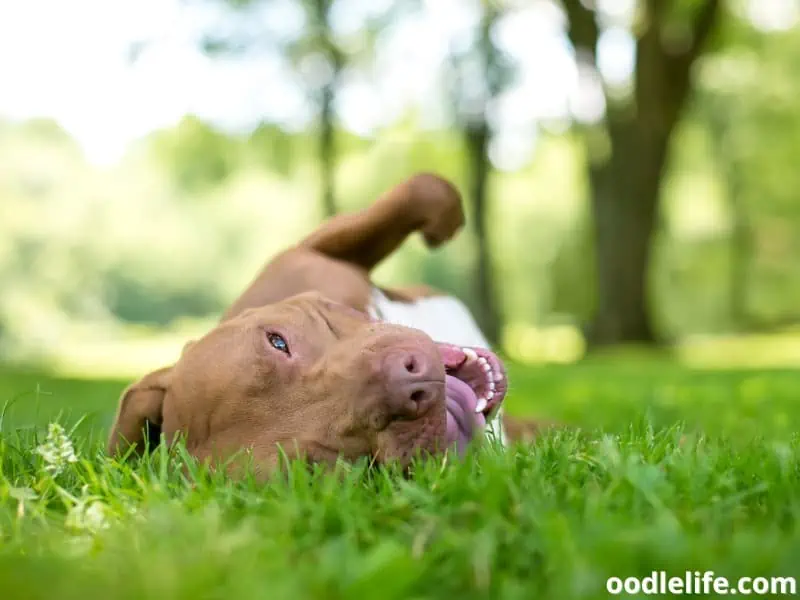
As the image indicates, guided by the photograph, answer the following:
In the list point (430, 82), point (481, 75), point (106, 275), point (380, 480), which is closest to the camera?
point (380, 480)

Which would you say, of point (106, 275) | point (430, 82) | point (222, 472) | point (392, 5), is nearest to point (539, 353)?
point (430, 82)

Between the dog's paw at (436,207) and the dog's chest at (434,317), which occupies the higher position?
the dog's paw at (436,207)

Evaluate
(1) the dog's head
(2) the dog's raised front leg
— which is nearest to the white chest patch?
(2) the dog's raised front leg

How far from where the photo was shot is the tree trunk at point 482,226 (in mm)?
19078

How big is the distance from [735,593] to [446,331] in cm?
283

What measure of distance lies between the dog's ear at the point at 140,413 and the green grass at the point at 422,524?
0.98ft

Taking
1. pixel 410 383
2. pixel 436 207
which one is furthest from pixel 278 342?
pixel 436 207

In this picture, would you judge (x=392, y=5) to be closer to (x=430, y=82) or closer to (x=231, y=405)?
(x=430, y=82)

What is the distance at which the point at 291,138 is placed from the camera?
22.4 metres

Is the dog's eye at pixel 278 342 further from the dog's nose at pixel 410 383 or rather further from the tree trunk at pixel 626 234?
the tree trunk at pixel 626 234

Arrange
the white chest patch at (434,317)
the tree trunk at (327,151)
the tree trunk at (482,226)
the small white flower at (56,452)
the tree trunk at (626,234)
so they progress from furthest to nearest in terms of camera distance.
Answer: the tree trunk at (327,151) < the tree trunk at (482,226) < the tree trunk at (626,234) < the white chest patch at (434,317) < the small white flower at (56,452)

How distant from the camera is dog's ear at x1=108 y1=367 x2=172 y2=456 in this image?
3.14m

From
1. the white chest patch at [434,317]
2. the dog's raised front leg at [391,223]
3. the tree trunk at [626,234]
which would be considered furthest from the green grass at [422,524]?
the tree trunk at [626,234]

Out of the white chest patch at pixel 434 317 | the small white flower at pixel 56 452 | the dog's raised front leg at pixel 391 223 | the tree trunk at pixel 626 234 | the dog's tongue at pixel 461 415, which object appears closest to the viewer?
the small white flower at pixel 56 452
